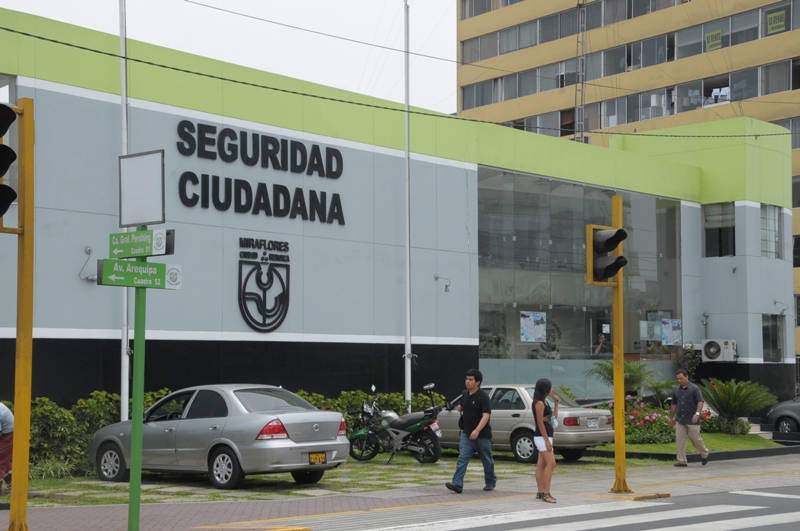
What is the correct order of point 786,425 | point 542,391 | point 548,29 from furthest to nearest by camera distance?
point 548,29 < point 786,425 < point 542,391

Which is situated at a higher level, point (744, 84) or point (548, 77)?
point (548, 77)

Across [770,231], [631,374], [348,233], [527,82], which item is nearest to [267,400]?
[348,233]

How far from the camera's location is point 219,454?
1501 centimetres

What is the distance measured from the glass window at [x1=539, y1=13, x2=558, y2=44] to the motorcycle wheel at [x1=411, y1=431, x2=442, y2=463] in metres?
40.3

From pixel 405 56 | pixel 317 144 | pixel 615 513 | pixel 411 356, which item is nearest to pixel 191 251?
pixel 317 144

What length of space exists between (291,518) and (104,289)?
857 cm

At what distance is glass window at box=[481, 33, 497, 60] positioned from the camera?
5841 centimetres

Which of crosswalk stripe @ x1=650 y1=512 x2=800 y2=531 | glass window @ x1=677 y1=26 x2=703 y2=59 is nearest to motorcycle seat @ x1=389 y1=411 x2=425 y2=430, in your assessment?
crosswalk stripe @ x1=650 y1=512 x2=800 y2=531

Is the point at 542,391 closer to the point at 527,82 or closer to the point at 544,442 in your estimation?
the point at 544,442

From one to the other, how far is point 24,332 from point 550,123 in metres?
48.6

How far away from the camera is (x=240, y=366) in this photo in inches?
830

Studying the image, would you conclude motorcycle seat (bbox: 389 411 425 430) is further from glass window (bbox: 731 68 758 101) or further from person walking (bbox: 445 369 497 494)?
glass window (bbox: 731 68 758 101)

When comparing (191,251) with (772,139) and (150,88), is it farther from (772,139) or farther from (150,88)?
(772,139)

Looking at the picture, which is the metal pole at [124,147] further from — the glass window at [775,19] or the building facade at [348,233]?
the glass window at [775,19]
